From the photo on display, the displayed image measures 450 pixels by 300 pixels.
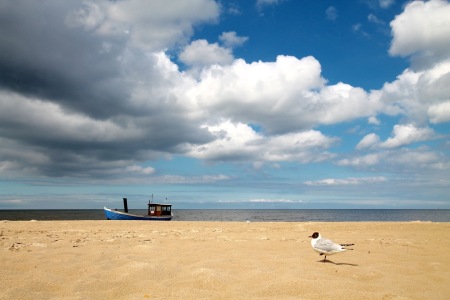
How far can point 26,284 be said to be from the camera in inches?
224

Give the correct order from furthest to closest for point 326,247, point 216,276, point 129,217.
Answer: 1. point 129,217
2. point 326,247
3. point 216,276

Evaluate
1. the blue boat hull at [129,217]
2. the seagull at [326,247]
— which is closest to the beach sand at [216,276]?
the seagull at [326,247]

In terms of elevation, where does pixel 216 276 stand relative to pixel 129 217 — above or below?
above

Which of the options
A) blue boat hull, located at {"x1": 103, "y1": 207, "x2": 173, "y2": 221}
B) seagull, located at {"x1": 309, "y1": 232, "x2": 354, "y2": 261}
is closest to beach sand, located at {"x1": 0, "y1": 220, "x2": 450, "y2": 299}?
seagull, located at {"x1": 309, "y1": 232, "x2": 354, "y2": 261}

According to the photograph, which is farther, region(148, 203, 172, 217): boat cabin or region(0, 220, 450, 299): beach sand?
region(148, 203, 172, 217): boat cabin

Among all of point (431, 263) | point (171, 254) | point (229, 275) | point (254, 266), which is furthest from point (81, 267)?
point (431, 263)

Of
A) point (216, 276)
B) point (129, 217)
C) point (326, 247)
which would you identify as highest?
point (326, 247)

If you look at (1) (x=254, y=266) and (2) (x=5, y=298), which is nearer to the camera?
(2) (x=5, y=298)

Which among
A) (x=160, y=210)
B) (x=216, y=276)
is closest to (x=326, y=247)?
(x=216, y=276)

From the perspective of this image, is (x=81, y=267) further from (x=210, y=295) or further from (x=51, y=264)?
(x=210, y=295)

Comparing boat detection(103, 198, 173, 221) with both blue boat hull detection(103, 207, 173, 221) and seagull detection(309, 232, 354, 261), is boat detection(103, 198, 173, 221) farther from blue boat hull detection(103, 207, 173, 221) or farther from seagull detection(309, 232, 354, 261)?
seagull detection(309, 232, 354, 261)

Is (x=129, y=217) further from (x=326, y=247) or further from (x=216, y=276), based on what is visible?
(x=216, y=276)

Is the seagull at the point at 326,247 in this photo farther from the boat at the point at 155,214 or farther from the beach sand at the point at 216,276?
the boat at the point at 155,214

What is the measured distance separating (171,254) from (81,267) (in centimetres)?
268
